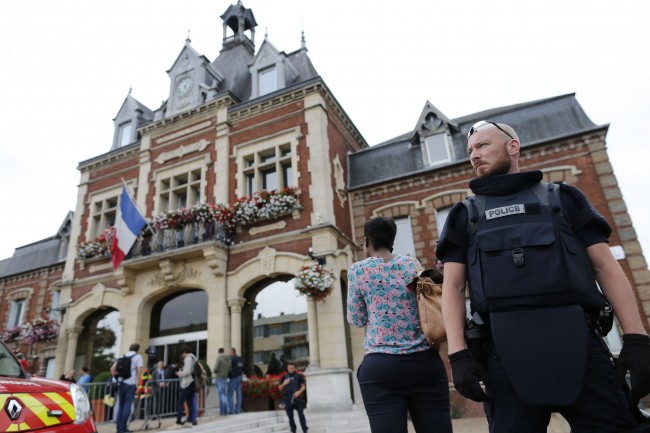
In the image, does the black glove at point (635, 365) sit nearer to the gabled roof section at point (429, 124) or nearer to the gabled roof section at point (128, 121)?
the gabled roof section at point (429, 124)

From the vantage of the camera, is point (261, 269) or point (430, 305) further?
point (261, 269)

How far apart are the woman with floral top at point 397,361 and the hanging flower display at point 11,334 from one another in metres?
21.9

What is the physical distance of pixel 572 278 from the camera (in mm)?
1676

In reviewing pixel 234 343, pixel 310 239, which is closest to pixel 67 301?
pixel 234 343

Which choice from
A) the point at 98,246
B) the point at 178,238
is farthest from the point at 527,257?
the point at 98,246

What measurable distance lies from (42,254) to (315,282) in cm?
Result: 1781

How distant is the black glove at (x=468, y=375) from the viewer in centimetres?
170

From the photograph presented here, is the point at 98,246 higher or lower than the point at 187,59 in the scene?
lower

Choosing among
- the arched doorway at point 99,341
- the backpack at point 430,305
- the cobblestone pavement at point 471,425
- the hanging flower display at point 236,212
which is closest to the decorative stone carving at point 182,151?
the hanging flower display at point 236,212

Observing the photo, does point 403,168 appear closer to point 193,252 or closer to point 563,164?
point 563,164

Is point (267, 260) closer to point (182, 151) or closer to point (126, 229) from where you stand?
point (126, 229)

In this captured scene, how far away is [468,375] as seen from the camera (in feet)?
5.64

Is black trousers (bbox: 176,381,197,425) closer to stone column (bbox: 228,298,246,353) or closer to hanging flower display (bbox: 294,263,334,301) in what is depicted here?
stone column (bbox: 228,298,246,353)

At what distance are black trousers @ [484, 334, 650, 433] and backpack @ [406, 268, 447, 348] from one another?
2.13 ft
